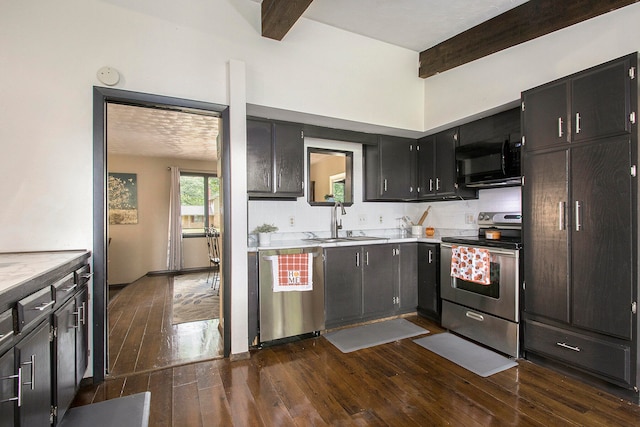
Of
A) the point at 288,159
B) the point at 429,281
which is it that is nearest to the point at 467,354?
the point at 429,281

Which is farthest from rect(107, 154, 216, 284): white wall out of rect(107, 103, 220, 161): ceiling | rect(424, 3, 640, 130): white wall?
rect(424, 3, 640, 130): white wall

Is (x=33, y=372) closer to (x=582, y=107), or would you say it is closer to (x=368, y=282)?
(x=368, y=282)

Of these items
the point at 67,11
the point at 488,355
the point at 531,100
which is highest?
the point at 67,11

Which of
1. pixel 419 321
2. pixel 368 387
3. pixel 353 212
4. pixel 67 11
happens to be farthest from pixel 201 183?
pixel 368 387

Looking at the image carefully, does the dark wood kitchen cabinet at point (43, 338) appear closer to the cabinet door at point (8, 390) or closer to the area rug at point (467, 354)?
the cabinet door at point (8, 390)

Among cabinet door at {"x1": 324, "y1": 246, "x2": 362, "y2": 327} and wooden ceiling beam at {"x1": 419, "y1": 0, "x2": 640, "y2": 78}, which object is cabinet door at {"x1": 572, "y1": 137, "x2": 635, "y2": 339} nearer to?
wooden ceiling beam at {"x1": 419, "y1": 0, "x2": 640, "y2": 78}

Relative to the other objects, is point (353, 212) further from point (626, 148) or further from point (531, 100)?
point (626, 148)

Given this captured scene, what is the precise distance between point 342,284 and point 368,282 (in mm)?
336

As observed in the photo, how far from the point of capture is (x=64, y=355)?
5.66ft

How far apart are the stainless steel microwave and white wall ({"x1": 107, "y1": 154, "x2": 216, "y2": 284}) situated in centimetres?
574

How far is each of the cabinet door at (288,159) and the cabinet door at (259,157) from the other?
74 millimetres

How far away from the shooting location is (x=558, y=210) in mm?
2469

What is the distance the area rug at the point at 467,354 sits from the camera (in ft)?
8.34

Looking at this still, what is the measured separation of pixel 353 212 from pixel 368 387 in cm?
→ 223
